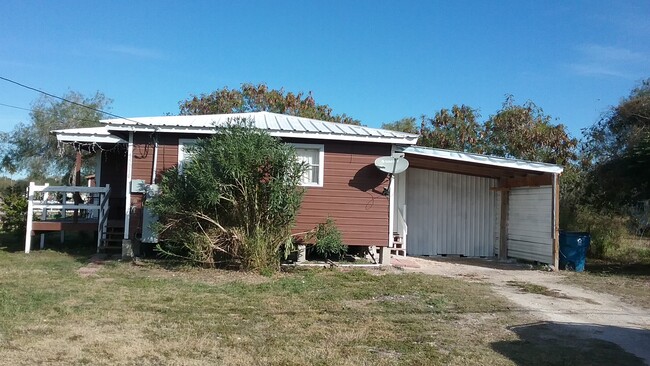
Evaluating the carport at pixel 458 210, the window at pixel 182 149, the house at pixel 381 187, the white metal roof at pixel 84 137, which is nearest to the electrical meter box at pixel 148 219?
the house at pixel 381 187

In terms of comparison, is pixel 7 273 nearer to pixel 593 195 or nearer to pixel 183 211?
pixel 183 211

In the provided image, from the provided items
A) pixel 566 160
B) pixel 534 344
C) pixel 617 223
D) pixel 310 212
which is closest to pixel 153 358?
pixel 534 344

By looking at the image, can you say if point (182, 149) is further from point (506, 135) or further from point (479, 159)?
point (506, 135)

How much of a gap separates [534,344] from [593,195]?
11530mm

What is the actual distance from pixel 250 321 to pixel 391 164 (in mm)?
6110

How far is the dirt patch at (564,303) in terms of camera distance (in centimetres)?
634

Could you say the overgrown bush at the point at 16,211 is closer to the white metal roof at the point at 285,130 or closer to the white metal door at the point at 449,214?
the white metal roof at the point at 285,130

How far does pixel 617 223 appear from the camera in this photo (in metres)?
16.3

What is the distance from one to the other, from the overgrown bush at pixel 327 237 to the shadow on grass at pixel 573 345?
5.13 meters

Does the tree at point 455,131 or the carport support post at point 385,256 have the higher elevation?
the tree at point 455,131

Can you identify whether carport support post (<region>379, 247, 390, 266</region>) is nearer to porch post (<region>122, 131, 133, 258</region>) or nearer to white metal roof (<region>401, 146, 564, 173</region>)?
white metal roof (<region>401, 146, 564, 173</region>)

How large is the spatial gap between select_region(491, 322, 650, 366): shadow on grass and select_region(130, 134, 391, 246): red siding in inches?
221

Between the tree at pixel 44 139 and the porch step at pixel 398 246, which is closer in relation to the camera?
the porch step at pixel 398 246

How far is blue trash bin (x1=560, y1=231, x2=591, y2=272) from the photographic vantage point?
1265 centimetres
